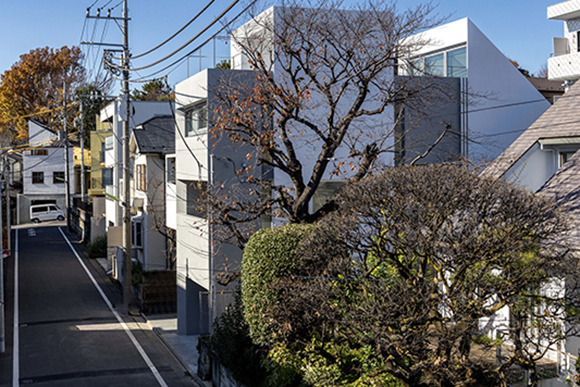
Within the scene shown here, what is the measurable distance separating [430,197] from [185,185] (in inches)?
596

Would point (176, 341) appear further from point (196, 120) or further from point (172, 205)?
point (196, 120)

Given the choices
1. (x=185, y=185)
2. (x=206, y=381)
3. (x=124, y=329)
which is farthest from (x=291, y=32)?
(x=124, y=329)

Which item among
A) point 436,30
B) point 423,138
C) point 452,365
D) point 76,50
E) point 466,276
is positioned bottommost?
point 452,365

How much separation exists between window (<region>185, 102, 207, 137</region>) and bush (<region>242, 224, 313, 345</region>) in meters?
7.59

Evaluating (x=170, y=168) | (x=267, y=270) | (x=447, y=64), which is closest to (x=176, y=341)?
(x=170, y=168)

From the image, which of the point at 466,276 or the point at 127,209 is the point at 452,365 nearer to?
the point at 466,276

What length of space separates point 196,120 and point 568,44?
517 inches

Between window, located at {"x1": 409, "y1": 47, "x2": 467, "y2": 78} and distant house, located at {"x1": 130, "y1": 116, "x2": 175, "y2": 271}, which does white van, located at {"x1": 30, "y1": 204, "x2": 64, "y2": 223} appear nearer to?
distant house, located at {"x1": 130, "y1": 116, "x2": 175, "y2": 271}

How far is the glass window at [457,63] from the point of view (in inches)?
829

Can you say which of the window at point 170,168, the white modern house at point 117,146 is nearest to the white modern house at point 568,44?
the window at point 170,168

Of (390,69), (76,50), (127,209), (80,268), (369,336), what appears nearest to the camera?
(369,336)

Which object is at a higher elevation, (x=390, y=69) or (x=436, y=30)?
(x=436, y=30)

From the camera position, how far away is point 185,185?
22859mm

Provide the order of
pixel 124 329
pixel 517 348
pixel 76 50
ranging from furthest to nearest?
pixel 76 50
pixel 124 329
pixel 517 348
